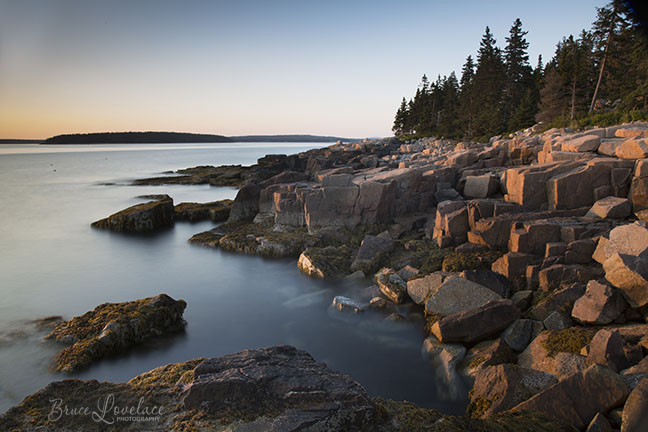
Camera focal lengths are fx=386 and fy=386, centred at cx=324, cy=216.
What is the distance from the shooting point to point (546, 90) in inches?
1768

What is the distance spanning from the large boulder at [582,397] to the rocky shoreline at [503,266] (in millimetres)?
14

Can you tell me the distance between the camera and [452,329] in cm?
906

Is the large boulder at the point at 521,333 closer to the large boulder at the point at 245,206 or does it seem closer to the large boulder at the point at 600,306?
the large boulder at the point at 600,306

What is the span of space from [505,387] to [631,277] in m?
3.90

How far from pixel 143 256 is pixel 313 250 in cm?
924

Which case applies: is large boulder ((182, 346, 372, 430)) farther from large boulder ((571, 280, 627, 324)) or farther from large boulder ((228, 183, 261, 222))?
large boulder ((228, 183, 261, 222))

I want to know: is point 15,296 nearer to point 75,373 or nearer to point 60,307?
point 60,307

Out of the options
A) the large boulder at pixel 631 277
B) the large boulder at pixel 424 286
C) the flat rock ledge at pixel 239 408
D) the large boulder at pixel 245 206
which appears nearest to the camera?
the flat rock ledge at pixel 239 408

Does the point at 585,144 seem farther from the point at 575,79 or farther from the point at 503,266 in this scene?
the point at 575,79

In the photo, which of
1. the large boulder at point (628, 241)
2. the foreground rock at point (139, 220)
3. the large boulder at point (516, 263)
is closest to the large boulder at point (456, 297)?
the large boulder at point (516, 263)

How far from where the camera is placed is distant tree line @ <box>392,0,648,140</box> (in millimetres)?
35219

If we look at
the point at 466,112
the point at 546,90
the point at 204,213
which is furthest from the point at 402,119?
the point at 204,213

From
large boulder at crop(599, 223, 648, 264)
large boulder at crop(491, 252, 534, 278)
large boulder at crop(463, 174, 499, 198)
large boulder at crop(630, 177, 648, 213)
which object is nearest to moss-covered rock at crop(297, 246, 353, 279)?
large boulder at crop(491, 252, 534, 278)

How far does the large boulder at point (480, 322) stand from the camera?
8852mm
